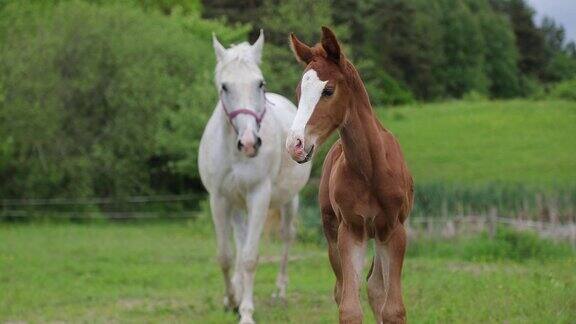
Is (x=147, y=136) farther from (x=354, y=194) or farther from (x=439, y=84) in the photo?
(x=439, y=84)

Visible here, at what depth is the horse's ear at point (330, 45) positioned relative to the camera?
5371 mm

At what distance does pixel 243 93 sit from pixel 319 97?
3.77m

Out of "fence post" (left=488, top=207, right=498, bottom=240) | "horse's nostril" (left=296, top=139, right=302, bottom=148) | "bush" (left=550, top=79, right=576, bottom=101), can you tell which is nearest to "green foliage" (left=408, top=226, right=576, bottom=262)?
"fence post" (left=488, top=207, right=498, bottom=240)

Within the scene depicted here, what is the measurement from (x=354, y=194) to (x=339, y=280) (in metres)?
1.25

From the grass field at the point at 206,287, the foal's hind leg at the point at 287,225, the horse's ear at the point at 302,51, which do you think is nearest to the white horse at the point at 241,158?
the grass field at the point at 206,287

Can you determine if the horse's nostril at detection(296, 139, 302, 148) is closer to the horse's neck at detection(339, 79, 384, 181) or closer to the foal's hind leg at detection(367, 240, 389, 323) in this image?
the horse's neck at detection(339, 79, 384, 181)

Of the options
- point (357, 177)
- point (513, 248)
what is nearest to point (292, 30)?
point (513, 248)

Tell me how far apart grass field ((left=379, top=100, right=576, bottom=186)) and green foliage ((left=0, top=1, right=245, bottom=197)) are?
8473 millimetres

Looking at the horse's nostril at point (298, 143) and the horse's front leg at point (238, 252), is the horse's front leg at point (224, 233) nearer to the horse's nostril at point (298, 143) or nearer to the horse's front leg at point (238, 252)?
the horse's front leg at point (238, 252)

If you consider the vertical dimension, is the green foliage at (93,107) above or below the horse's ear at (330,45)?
below

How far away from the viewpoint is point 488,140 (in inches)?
1784

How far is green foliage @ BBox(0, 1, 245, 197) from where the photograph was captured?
28.3 m

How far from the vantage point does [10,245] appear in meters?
19.7

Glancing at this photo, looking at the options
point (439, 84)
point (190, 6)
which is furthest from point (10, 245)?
point (439, 84)
